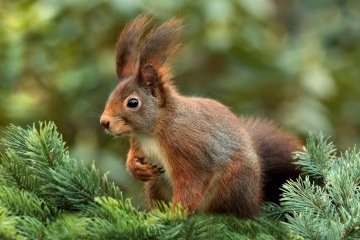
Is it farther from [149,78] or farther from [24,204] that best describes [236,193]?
[24,204]

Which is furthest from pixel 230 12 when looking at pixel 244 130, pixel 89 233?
pixel 89 233

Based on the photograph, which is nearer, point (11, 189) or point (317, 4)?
point (11, 189)

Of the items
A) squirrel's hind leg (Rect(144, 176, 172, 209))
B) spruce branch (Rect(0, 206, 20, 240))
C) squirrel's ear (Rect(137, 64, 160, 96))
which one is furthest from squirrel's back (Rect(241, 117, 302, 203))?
spruce branch (Rect(0, 206, 20, 240))

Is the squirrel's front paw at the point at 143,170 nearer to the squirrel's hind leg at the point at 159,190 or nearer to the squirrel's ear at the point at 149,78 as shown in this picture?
the squirrel's hind leg at the point at 159,190

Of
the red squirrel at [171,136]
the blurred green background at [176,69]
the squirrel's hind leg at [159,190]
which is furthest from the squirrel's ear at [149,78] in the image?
the blurred green background at [176,69]

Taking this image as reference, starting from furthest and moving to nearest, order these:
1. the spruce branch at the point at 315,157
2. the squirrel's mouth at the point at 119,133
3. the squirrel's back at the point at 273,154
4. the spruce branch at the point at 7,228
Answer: the squirrel's back at the point at 273,154, the squirrel's mouth at the point at 119,133, the spruce branch at the point at 315,157, the spruce branch at the point at 7,228

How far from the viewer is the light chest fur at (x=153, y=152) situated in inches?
85.2

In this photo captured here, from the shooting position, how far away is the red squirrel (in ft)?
6.95

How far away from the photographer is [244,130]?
2.32 metres

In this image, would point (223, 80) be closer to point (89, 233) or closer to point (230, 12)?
point (230, 12)

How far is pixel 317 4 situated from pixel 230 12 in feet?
5.88

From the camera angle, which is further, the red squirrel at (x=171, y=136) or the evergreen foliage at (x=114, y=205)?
the red squirrel at (x=171, y=136)

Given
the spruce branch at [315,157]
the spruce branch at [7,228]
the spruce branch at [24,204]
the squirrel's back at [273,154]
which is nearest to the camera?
the spruce branch at [7,228]

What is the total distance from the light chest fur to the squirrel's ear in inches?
5.1
